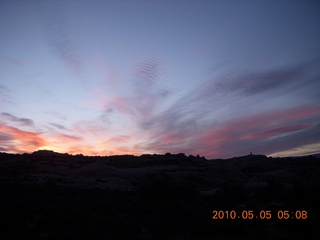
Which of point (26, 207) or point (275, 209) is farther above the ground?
point (26, 207)

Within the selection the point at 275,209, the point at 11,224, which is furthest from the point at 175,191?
the point at 11,224

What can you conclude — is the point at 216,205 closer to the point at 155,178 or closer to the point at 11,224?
the point at 155,178

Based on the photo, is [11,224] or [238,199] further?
[238,199]

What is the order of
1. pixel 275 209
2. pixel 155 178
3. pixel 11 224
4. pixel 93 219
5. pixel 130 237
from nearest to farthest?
pixel 130 237 < pixel 11 224 < pixel 93 219 < pixel 275 209 < pixel 155 178

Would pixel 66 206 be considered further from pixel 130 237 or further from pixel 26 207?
pixel 130 237

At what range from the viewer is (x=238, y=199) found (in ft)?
63.4

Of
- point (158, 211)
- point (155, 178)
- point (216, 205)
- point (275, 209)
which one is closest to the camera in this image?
point (275, 209)

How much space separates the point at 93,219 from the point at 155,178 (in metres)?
11.6

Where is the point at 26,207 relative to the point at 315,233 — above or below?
above

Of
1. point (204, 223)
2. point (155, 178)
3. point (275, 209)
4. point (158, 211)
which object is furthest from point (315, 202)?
point (155, 178)

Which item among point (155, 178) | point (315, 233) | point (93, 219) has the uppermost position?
point (155, 178)

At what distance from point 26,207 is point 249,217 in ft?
41.0

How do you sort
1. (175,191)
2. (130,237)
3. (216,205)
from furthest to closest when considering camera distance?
(175,191), (216,205), (130,237)

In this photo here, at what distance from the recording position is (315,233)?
31.5 ft
